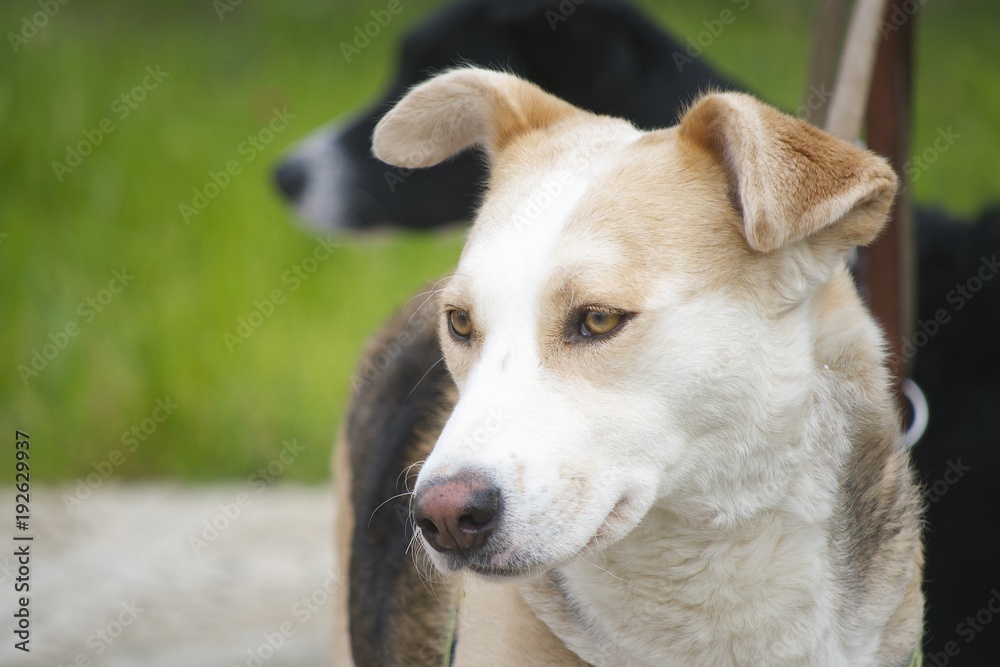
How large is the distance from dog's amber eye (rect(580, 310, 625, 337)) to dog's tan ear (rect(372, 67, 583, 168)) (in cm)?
68

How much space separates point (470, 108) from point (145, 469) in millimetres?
3877

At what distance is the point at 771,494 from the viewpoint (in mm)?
1883

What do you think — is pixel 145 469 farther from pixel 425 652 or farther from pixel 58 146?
pixel 425 652

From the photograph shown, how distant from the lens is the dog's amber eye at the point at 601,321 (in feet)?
5.94

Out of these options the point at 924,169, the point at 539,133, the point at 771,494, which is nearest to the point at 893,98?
the point at 539,133
